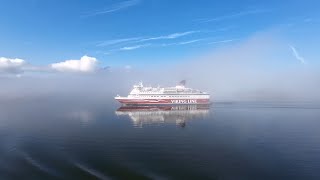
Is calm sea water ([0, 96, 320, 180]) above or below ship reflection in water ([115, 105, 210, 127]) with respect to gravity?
below

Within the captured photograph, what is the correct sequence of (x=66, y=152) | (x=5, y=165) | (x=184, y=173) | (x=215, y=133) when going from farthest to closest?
(x=215, y=133)
(x=66, y=152)
(x=5, y=165)
(x=184, y=173)

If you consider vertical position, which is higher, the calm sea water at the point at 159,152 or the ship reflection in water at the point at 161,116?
the ship reflection in water at the point at 161,116

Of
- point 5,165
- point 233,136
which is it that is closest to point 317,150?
point 233,136

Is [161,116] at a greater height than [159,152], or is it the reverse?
[161,116]

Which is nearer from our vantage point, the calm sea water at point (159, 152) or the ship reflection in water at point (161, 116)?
the calm sea water at point (159, 152)

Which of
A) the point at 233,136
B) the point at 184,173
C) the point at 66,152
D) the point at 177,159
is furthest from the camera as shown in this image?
the point at 233,136

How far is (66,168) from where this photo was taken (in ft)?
189

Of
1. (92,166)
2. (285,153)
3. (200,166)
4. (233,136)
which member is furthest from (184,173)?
(233,136)

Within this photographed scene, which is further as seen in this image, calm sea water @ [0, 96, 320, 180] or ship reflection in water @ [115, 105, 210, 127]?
ship reflection in water @ [115, 105, 210, 127]

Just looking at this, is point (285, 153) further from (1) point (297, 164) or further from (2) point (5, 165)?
(2) point (5, 165)

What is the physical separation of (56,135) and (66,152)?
78.7 ft

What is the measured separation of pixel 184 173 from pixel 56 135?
5156cm

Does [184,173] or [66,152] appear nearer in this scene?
[184,173]

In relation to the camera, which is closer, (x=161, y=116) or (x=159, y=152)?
(x=159, y=152)
